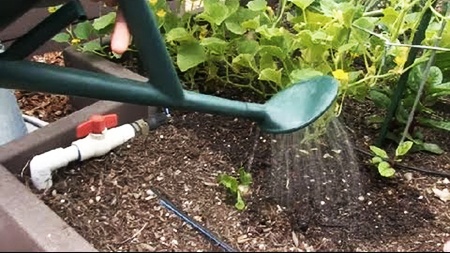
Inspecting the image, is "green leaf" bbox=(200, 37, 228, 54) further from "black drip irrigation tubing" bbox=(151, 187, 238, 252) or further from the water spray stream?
"black drip irrigation tubing" bbox=(151, 187, 238, 252)

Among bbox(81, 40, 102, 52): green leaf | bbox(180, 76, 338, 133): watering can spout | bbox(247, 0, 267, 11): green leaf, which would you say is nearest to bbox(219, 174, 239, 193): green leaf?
bbox(180, 76, 338, 133): watering can spout


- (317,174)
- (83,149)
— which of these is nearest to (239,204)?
(317,174)

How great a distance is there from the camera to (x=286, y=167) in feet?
4.36

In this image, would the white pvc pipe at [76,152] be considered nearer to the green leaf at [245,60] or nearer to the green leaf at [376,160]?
the green leaf at [245,60]

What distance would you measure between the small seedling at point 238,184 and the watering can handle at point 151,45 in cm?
24

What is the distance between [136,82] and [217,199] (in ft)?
0.92

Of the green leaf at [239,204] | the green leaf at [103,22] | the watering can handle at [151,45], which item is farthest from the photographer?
the green leaf at [103,22]

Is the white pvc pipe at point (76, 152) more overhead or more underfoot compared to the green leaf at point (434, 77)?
more underfoot

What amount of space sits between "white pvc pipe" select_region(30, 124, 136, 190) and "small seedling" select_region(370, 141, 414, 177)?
0.41m

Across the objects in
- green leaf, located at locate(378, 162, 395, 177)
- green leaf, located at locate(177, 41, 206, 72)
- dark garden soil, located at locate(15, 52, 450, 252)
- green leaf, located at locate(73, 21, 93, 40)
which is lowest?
dark garden soil, located at locate(15, 52, 450, 252)

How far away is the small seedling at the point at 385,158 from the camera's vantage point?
1.27 metres

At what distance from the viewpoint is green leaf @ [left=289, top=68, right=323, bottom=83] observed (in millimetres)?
1278

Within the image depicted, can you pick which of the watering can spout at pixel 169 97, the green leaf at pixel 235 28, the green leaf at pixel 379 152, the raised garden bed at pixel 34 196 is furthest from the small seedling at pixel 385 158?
the raised garden bed at pixel 34 196

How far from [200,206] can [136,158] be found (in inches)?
7.2
